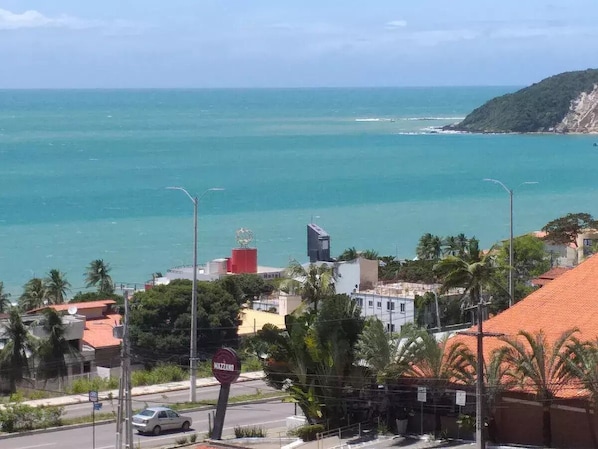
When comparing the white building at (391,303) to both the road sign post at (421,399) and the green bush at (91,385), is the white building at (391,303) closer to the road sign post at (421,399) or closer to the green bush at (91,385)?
the green bush at (91,385)

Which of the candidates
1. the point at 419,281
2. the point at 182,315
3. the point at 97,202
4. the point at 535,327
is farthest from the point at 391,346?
the point at 97,202

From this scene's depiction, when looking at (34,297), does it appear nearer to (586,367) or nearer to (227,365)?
(227,365)

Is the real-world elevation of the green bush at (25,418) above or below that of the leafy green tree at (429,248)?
below

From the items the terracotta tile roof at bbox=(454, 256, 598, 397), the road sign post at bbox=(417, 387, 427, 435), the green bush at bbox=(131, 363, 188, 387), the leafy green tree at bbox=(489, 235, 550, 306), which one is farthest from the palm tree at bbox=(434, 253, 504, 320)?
the leafy green tree at bbox=(489, 235, 550, 306)

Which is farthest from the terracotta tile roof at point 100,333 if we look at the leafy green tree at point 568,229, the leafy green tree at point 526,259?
the leafy green tree at point 568,229

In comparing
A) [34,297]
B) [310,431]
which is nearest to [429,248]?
[34,297]

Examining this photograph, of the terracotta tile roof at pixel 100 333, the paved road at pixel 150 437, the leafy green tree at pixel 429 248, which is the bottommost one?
the paved road at pixel 150 437
